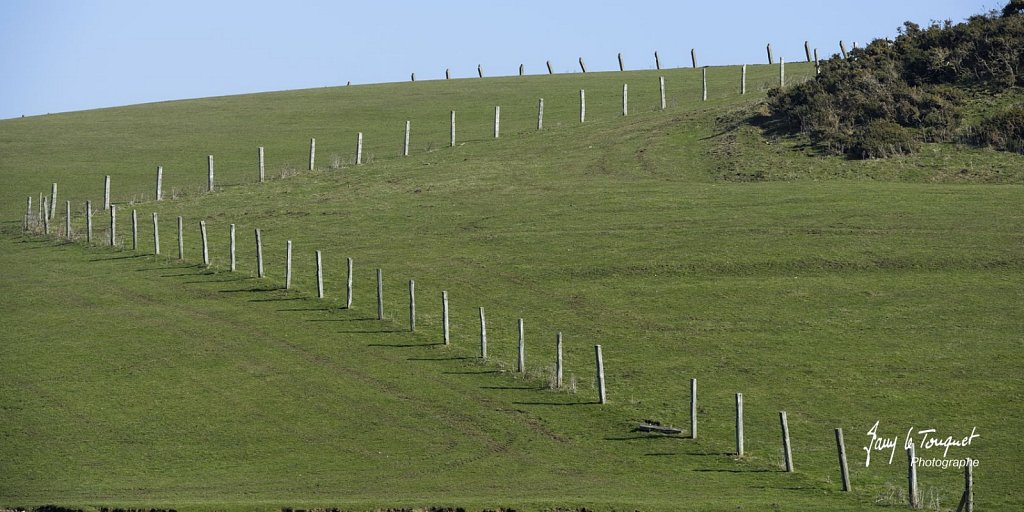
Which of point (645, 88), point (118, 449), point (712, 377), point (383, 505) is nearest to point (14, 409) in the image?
point (118, 449)

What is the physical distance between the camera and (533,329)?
3969 cm

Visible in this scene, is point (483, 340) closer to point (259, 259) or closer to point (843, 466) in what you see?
point (259, 259)

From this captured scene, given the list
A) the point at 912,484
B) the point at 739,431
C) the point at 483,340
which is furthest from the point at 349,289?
the point at 912,484

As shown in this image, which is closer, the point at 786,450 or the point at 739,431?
the point at 786,450

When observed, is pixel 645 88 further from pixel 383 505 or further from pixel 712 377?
pixel 383 505

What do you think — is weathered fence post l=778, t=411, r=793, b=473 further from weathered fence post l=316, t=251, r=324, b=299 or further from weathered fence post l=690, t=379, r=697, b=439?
weathered fence post l=316, t=251, r=324, b=299

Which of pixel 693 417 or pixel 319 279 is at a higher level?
pixel 319 279

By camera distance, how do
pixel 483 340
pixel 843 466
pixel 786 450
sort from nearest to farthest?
pixel 843 466 → pixel 786 450 → pixel 483 340

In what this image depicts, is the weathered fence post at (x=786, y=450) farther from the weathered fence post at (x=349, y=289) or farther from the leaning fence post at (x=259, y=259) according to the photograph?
the leaning fence post at (x=259, y=259)

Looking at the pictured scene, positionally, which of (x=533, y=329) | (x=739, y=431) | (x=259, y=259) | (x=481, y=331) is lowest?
(x=739, y=431)

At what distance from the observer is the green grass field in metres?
28.8

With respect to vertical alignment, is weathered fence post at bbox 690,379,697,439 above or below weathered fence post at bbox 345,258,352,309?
below

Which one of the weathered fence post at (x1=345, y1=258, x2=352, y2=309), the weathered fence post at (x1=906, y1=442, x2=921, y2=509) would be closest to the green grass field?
the weathered fence post at (x1=906, y1=442, x2=921, y2=509)

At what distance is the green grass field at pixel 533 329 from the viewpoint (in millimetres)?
28766
